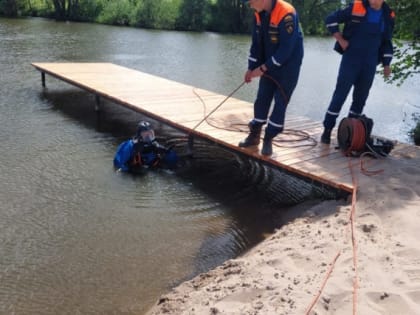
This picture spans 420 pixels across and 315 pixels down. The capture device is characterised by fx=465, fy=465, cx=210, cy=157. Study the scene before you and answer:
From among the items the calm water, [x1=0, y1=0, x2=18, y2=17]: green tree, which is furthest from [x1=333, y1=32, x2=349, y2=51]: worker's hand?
[x1=0, y1=0, x2=18, y2=17]: green tree

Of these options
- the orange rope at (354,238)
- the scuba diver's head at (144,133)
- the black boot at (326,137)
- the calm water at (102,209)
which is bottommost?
the calm water at (102,209)

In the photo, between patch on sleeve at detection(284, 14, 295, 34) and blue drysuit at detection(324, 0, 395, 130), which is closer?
patch on sleeve at detection(284, 14, 295, 34)

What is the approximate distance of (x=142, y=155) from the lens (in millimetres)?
6445

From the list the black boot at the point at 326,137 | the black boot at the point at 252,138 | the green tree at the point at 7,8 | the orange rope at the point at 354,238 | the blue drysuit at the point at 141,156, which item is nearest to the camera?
the orange rope at the point at 354,238

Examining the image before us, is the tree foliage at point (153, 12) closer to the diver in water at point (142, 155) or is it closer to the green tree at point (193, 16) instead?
the green tree at point (193, 16)

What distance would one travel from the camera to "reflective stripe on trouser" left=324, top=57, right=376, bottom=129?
5.38 metres

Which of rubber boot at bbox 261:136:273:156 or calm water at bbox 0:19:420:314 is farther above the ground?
rubber boot at bbox 261:136:273:156

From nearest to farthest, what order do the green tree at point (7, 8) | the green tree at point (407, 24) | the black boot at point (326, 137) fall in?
the black boot at point (326, 137) → the green tree at point (407, 24) → the green tree at point (7, 8)

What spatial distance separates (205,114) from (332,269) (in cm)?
438

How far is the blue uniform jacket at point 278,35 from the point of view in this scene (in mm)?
4781

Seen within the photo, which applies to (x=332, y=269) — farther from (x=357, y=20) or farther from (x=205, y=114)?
(x=205, y=114)

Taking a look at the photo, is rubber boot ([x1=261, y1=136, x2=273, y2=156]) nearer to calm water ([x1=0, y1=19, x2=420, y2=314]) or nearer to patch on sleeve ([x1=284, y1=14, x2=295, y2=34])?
calm water ([x1=0, y1=19, x2=420, y2=314])

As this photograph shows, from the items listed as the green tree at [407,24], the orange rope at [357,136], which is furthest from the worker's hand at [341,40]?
the green tree at [407,24]

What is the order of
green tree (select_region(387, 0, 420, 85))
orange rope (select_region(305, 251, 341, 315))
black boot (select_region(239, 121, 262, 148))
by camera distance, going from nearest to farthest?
orange rope (select_region(305, 251, 341, 315)), black boot (select_region(239, 121, 262, 148)), green tree (select_region(387, 0, 420, 85))
